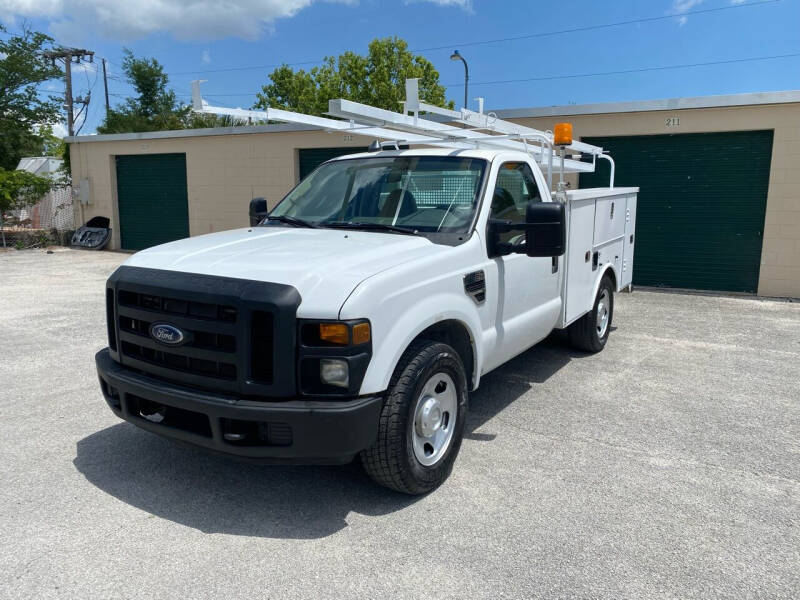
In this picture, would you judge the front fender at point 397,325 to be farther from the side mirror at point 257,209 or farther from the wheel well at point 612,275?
the wheel well at point 612,275

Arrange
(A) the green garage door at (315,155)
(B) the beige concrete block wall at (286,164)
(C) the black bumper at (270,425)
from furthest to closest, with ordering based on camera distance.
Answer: (A) the green garage door at (315,155) → (B) the beige concrete block wall at (286,164) → (C) the black bumper at (270,425)

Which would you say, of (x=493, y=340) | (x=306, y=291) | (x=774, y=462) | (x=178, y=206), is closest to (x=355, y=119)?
(x=493, y=340)

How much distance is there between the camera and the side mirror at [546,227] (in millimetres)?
3900

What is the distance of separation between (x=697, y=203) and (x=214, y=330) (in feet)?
33.4

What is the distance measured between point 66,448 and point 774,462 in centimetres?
474

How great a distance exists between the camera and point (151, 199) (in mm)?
18141

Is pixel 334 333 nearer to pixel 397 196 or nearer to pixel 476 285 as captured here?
pixel 476 285

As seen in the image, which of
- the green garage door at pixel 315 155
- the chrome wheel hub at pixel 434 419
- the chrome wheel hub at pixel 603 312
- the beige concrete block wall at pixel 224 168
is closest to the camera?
the chrome wheel hub at pixel 434 419

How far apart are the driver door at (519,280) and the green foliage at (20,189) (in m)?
18.1

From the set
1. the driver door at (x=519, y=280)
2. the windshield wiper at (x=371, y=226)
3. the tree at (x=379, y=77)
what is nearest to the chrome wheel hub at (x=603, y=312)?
the driver door at (x=519, y=280)

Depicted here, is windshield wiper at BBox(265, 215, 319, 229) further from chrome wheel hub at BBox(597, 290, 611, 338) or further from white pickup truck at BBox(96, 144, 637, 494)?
chrome wheel hub at BBox(597, 290, 611, 338)

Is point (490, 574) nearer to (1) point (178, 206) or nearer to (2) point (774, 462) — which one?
(2) point (774, 462)

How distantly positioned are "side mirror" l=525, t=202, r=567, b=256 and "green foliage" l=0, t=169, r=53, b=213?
1881cm

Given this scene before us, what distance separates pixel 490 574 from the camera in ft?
9.72
